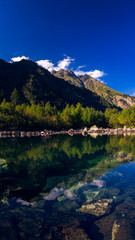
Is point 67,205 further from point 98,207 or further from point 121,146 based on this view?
point 121,146

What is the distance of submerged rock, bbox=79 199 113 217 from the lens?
750 cm

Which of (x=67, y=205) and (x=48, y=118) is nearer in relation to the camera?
(x=67, y=205)

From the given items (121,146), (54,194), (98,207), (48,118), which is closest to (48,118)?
(48,118)

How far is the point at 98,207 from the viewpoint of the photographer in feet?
26.1

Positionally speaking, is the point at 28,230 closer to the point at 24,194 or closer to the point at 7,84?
the point at 24,194

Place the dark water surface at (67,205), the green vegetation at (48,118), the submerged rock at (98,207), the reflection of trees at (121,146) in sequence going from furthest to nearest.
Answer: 1. the green vegetation at (48,118)
2. the reflection of trees at (121,146)
3. the submerged rock at (98,207)
4. the dark water surface at (67,205)

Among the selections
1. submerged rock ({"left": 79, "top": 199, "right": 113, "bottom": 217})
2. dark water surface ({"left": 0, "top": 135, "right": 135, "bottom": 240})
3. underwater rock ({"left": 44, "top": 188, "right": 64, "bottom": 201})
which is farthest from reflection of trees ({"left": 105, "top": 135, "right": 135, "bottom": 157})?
underwater rock ({"left": 44, "top": 188, "right": 64, "bottom": 201})

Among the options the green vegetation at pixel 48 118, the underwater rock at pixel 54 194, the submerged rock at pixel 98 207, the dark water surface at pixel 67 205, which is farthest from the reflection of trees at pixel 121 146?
the green vegetation at pixel 48 118

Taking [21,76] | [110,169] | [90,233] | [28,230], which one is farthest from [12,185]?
[21,76]

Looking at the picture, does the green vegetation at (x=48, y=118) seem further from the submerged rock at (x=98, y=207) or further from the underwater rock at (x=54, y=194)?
the submerged rock at (x=98, y=207)

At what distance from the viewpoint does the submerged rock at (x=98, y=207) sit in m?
7.50

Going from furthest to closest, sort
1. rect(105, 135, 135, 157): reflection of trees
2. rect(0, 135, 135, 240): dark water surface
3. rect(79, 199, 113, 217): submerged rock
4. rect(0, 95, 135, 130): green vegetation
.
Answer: rect(0, 95, 135, 130): green vegetation
rect(105, 135, 135, 157): reflection of trees
rect(79, 199, 113, 217): submerged rock
rect(0, 135, 135, 240): dark water surface

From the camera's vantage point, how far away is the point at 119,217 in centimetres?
703

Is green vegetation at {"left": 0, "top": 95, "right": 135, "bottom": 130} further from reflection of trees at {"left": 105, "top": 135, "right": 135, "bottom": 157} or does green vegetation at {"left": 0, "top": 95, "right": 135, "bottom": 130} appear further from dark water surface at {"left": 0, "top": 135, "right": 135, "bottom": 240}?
dark water surface at {"left": 0, "top": 135, "right": 135, "bottom": 240}
